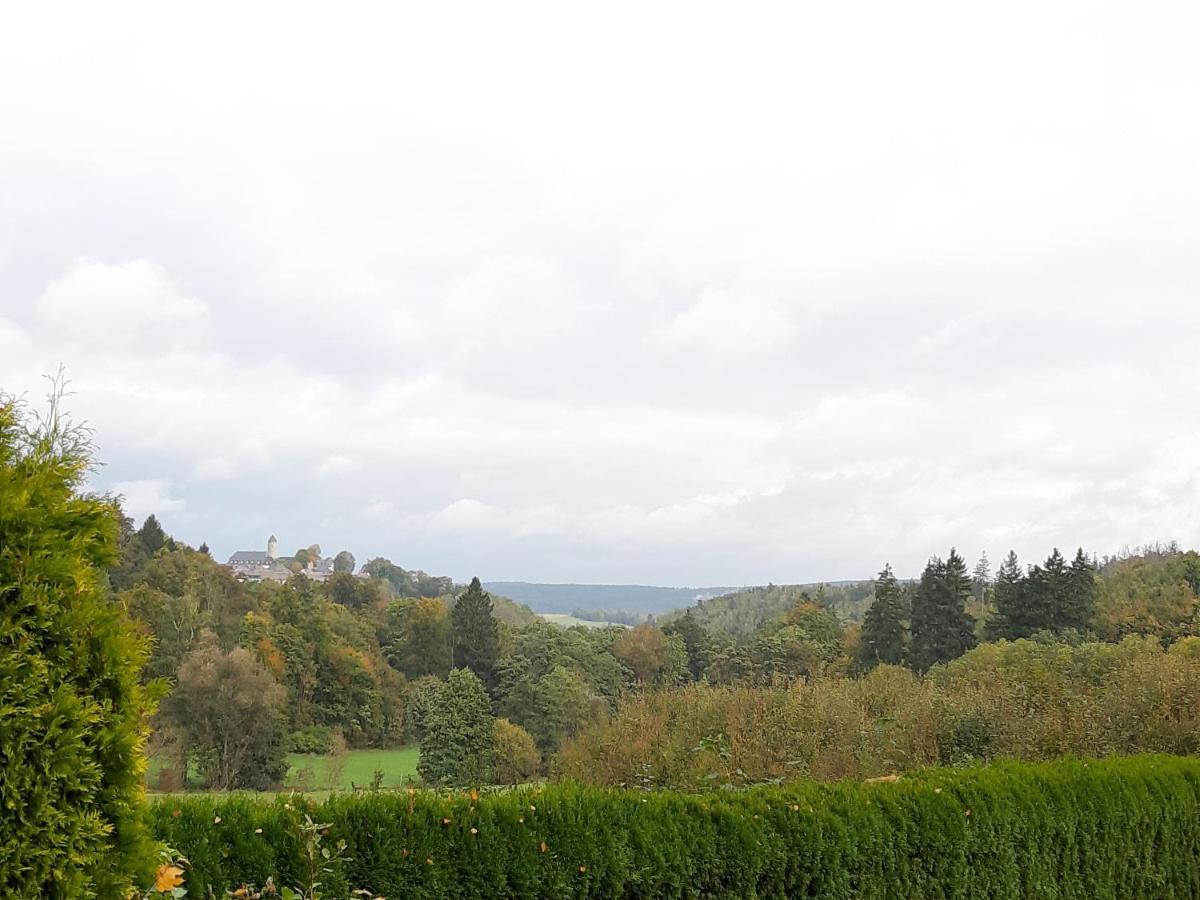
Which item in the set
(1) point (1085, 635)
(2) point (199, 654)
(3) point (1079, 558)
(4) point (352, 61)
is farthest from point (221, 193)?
(3) point (1079, 558)

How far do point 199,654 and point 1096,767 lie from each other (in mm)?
30295

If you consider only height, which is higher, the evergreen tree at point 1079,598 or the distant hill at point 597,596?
the evergreen tree at point 1079,598

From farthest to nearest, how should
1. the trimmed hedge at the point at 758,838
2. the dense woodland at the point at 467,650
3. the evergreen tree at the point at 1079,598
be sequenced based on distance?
1. the evergreen tree at the point at 1079,598
2. the dense woodland at the point at 467,650
3. the trimmed hedge at the point at 758,838

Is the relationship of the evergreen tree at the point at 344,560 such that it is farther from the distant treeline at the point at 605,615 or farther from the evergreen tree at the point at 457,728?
the evergreen tree at the point at 457,728

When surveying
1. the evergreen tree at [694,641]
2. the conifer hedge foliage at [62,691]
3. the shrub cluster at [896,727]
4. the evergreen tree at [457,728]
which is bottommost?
the evergreen tree at [457,728]

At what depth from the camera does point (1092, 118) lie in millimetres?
10805

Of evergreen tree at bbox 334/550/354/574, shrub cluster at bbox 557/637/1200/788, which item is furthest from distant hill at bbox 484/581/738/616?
shrub cluster at bbox 557/637/1200/788

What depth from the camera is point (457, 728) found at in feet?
99.3

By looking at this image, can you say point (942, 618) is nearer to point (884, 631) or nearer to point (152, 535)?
point (884, 631)

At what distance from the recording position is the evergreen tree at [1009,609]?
31438 mm

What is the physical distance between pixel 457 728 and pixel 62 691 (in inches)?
1194

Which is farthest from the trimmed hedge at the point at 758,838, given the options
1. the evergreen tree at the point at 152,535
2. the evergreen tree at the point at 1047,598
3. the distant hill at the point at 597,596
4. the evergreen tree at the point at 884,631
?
the distant hill at the point at 597,596

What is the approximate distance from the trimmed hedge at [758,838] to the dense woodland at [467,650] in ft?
47.4

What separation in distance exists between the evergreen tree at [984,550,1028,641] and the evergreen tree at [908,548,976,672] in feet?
3.39
